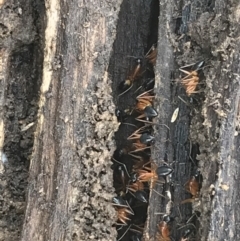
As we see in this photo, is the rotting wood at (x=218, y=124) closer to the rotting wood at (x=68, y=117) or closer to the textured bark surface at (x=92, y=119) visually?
the textured bark surface at (x=92, y=119)

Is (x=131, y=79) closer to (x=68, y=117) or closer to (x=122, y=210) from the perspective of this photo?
(x=68, y=117)

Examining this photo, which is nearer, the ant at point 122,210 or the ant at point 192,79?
the ant at point 192,79

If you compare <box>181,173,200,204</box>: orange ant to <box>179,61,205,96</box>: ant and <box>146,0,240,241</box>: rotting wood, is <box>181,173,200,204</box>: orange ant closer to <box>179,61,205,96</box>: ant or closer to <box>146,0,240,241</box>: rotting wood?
<box>146,0,240,241</box>: rotting wood

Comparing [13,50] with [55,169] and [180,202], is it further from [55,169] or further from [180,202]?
[180,202]

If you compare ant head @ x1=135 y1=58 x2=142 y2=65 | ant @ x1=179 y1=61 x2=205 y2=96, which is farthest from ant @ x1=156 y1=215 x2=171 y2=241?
ant head @ x1=135 y1=58 x2=142 y2=65

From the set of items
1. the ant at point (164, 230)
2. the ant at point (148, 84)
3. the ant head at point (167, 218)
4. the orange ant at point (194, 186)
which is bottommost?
the ant at point (164, 230)

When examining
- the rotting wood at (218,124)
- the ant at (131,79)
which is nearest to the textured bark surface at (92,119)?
the rotting wood at (218,124)

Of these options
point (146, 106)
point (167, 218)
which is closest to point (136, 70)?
point (146, 106)

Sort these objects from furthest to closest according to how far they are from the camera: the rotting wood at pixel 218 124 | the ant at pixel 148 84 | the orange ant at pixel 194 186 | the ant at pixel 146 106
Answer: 1. the ant at pixel 148 84
2. the ant at pixel 146 106
3. the orange ant at pixel 194 186
4. the rotting wood at pixel 218 124

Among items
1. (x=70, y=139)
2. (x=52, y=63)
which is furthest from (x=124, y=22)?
(x=70, y=139)
